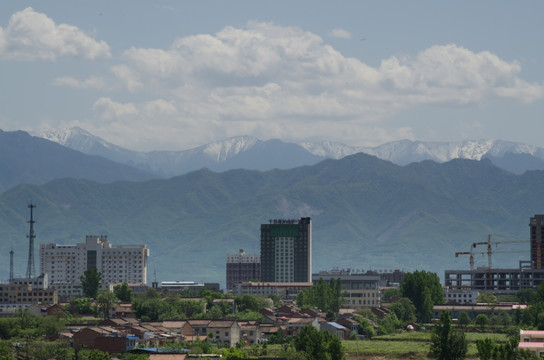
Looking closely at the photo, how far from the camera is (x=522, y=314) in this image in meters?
192

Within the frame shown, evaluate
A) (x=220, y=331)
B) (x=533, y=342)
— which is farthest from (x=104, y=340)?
(x=533, y=342)

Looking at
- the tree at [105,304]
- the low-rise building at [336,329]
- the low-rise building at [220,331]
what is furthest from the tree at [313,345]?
the tree at [105,304]

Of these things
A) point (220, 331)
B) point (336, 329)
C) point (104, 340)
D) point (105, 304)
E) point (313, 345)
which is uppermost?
point (105, 304)

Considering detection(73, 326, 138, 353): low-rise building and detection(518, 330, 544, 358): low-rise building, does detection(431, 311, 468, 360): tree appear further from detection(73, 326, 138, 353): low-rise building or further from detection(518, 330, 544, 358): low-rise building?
detection(73, 326, 138, 353): low-rise building

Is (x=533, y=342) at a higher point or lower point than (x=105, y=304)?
lower

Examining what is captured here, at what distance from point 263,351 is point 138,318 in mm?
46221

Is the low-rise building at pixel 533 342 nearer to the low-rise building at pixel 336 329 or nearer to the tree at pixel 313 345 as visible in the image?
the tree at pixel 313 345

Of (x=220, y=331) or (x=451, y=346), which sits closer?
(x=451, y=346)

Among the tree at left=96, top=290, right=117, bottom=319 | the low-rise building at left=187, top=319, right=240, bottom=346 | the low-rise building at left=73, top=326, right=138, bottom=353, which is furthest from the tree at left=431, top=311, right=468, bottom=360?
the tree at left=96, top=290, right=117, bottom=319

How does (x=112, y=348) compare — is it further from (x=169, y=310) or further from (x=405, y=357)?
(x=169, y=310)

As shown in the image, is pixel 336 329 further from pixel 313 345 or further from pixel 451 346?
pixel 451 346

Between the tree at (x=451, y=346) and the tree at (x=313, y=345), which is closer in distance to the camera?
the tree at (x=451, y=346)

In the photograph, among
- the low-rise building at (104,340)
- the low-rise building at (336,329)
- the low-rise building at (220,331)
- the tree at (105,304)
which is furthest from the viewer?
the tree at (105,304)

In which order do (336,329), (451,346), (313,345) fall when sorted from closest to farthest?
(451,346)
(313,345)
(336,329)
